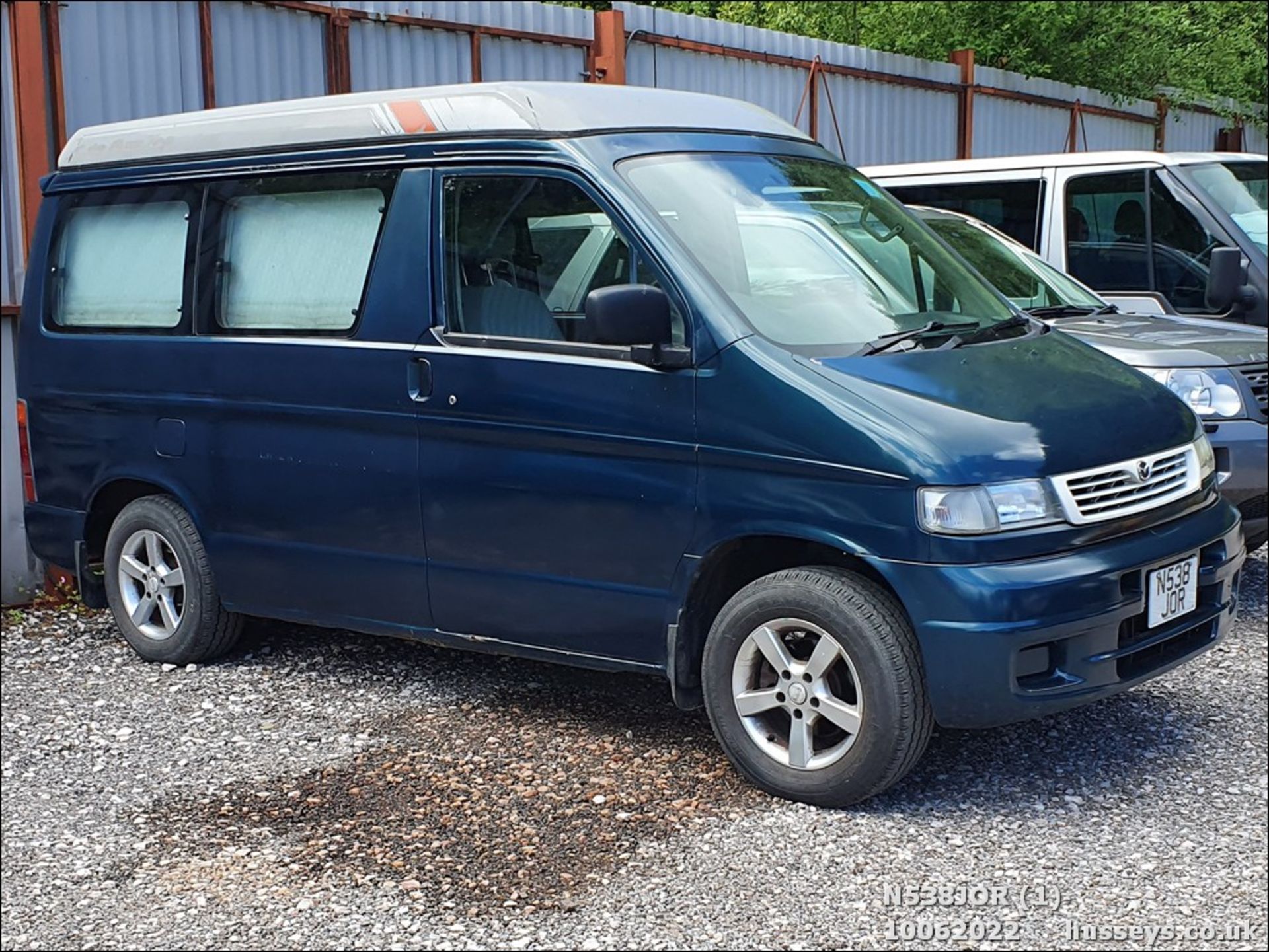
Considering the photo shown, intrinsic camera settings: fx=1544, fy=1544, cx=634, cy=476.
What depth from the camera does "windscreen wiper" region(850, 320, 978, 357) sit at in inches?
189

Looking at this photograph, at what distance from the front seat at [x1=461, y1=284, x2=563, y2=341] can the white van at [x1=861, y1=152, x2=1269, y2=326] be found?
149 inches

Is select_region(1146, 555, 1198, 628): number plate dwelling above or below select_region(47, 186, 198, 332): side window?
below

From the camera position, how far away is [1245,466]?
6598mm

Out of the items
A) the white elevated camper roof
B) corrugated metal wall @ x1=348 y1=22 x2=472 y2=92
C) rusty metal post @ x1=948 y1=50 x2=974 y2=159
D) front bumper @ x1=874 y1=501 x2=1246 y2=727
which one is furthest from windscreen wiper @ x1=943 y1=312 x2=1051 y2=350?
rusty metal post @ x1=948 y1=50 x2=974 y2=159

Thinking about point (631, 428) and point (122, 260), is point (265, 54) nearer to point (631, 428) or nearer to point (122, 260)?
point (122, 260)

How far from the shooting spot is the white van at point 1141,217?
7.88 meters

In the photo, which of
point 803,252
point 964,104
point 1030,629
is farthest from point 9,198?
point 964,104

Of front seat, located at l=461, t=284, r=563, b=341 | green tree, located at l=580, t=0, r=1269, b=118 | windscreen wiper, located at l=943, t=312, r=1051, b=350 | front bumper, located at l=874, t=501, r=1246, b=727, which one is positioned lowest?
front bumper, located at l=874, t=501, r=1246, b=727

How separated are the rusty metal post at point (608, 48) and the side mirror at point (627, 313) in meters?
5.87

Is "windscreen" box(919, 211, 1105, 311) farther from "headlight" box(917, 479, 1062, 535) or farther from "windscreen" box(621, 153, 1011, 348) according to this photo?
"headlight" box(917, 479, 1062, 535)

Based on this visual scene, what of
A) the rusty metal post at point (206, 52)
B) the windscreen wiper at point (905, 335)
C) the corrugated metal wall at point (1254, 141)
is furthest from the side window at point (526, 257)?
the corrugated metal wall at point (1254, 141)

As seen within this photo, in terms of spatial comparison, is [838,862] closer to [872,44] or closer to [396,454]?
[396,454]

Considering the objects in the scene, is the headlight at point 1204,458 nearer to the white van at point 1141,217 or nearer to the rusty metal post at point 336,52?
the white van at point 1141,217

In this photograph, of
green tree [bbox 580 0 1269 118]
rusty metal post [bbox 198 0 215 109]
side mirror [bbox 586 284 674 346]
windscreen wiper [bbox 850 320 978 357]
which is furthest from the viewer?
green tree [bbox 580 0 1269 118]
